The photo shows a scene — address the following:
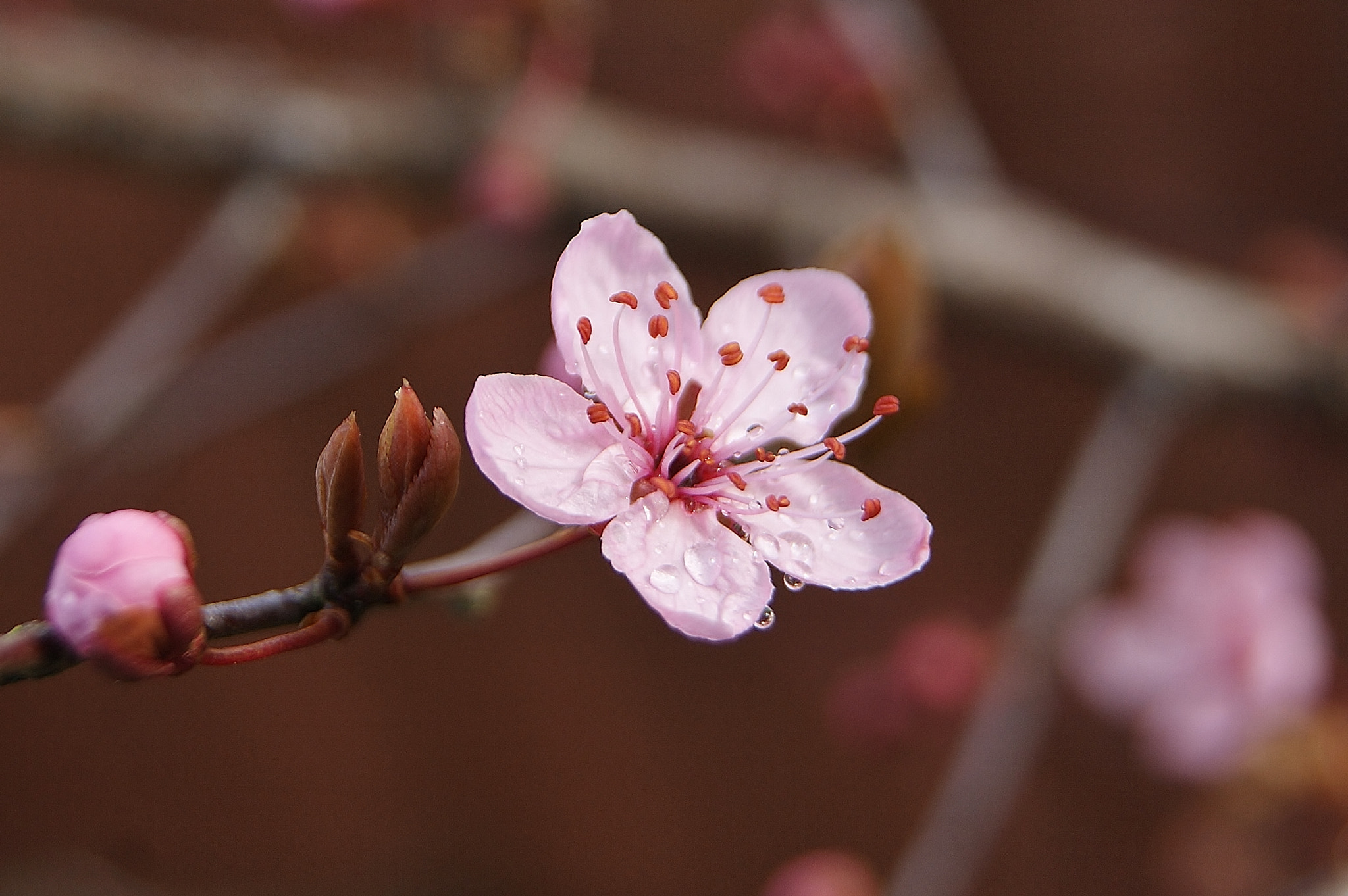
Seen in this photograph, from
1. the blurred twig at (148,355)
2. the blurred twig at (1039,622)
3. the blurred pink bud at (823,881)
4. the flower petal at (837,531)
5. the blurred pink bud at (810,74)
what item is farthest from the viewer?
the blurred pink bud at (810,74)

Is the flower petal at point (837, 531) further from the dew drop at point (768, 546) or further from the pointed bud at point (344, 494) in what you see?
the pointed bud at point (344, 494)

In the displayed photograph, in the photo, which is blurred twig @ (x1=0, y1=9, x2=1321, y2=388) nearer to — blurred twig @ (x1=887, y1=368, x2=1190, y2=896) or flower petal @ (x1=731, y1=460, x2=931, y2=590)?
blurred twig @ (x1=887, y1=368, x2=1190, y2=896)

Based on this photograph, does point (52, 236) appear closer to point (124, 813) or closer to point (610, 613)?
point (124, 813)

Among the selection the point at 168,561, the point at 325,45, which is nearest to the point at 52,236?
the point at 325,45

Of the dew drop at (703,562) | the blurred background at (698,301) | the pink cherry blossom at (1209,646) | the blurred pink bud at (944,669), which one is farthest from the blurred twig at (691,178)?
the dew drop at (703,562)

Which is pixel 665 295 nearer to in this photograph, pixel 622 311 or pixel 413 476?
pixel 622 311

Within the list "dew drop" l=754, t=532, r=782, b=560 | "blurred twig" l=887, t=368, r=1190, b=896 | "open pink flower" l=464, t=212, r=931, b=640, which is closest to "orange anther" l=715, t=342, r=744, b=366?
"open pink flower" l=464, t=212, r=931, b=640
